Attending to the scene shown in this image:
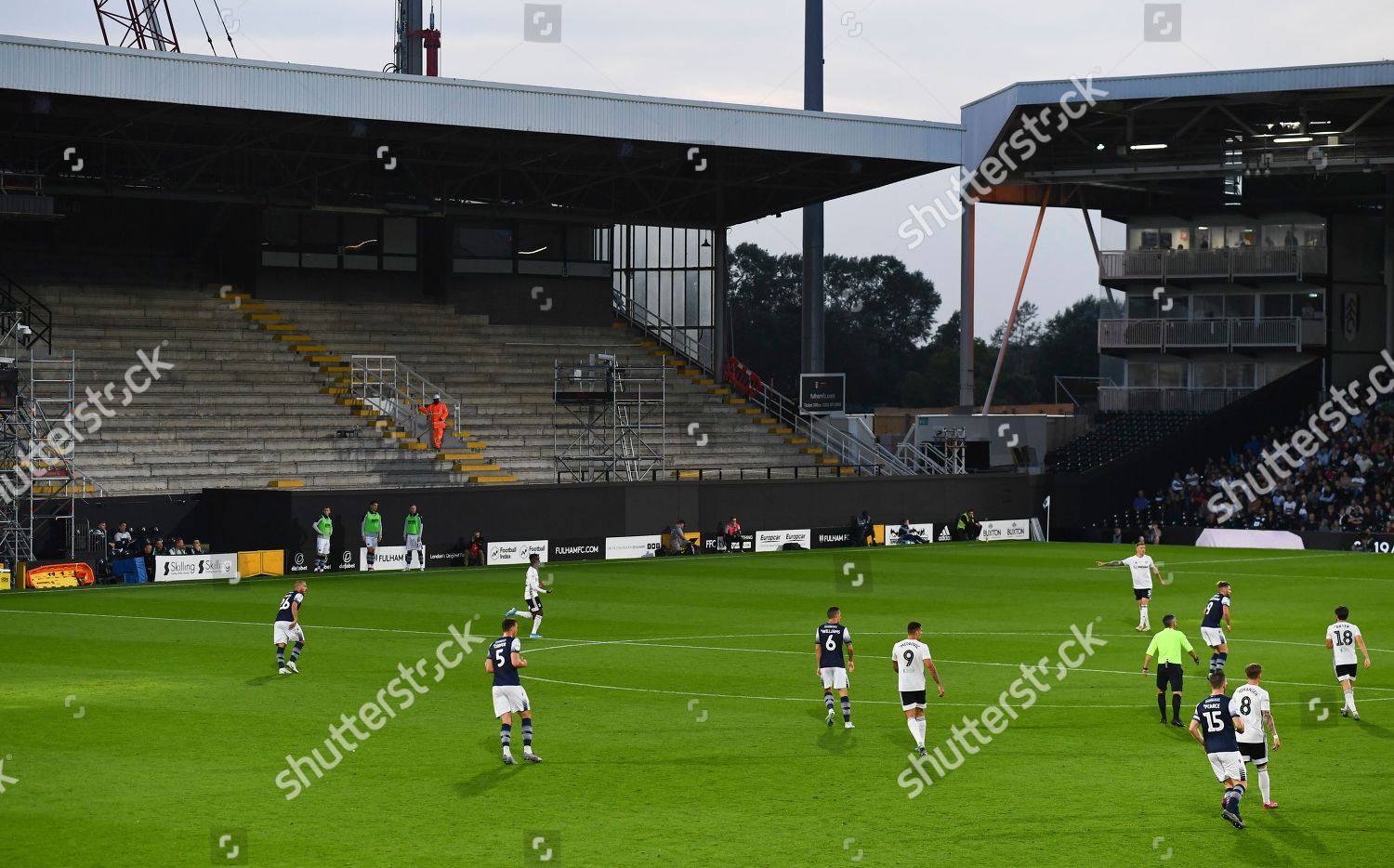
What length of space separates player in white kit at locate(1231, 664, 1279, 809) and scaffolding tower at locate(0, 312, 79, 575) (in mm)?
32420

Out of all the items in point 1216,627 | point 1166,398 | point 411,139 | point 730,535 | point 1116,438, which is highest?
point 411,139

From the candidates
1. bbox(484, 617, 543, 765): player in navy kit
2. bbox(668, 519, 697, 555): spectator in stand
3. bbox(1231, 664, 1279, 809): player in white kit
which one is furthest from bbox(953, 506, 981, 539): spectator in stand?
bbox(1231, 664, 1279, 809): player in white kit

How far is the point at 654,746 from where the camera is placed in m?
20.3

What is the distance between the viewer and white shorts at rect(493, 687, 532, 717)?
Answer: 1895cm

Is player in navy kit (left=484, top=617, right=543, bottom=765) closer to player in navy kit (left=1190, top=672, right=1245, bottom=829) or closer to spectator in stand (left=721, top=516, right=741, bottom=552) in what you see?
player in navy kit (left=1190, top=672, right=1245, bottom=829)

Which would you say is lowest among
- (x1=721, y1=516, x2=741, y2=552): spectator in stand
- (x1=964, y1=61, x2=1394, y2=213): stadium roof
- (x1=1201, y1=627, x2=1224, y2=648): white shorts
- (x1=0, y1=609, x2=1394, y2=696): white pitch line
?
(x1=0, y1=609, x2=1394, y2=696): white pitch line

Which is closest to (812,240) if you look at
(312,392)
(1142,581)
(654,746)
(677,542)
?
(677,542)

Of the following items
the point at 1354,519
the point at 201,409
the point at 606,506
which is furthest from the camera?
the point at 1354,519

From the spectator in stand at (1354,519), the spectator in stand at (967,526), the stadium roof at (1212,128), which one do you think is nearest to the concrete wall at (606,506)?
the spectator in stand at (967,526)

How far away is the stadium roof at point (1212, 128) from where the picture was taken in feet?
175

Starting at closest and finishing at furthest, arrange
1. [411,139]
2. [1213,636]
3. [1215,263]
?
[1213,636] < [411,139] < [1215,263]

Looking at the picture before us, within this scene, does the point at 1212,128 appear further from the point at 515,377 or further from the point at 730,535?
the point at 515,377

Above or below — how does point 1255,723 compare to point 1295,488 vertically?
below

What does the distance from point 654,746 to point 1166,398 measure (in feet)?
185
